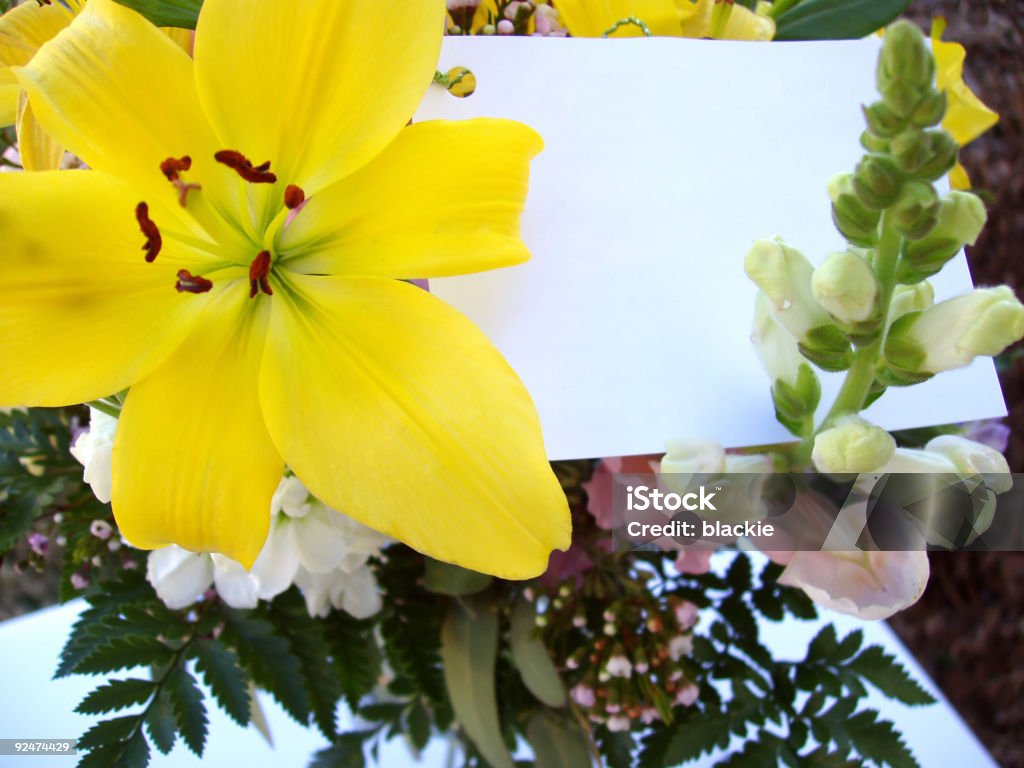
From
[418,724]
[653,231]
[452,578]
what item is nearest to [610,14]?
[653,231]

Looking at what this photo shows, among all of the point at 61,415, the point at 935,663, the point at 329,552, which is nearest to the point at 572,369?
the point at 329,552

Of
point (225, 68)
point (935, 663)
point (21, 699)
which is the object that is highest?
point (935, 663)

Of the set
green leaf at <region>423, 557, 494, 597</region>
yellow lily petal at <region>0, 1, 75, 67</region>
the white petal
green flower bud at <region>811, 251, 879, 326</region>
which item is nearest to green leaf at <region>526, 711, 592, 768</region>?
green leaf at <region>423, 557, 494, 597</region>

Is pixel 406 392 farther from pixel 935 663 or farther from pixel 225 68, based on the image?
pixel 935 663

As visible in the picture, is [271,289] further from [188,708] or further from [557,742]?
[557,742]

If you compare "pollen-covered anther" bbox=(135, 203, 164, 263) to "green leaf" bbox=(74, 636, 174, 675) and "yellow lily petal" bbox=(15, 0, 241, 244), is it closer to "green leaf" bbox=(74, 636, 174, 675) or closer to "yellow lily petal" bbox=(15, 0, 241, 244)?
"yellow lily petal" bbox=(15, 0, 241, 244)
